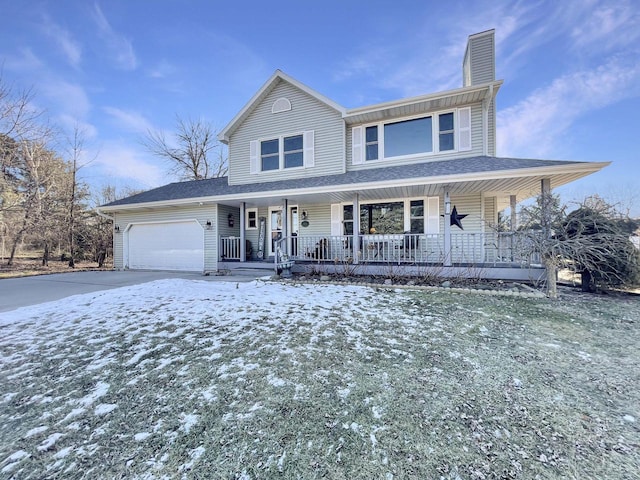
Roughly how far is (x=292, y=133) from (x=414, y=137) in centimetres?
471

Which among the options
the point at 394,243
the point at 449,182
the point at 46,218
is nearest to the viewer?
the point at 449,182

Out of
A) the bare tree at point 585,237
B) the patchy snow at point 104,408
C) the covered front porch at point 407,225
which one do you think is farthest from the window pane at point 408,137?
the patchy snow at point 104,408

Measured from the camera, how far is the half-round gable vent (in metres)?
11.2

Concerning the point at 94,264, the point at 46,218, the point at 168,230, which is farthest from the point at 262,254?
the point at 94,264

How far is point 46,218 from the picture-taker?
15484 mm

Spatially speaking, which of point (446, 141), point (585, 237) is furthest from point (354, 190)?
point (585, 237)

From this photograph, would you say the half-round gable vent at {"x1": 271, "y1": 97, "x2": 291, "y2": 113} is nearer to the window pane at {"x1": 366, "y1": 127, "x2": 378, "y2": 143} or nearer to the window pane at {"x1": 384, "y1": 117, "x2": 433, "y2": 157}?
the window pane at {"x1": 366, "y1": 127, "x2": 378, "y2": 143}

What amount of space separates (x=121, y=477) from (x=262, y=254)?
33.0 ft

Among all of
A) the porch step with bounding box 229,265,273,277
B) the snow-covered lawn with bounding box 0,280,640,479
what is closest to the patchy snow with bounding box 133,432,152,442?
the snow-covered lawn with bounding box 0,280,640,479

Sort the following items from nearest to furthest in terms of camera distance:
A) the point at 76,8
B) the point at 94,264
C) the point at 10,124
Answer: the point at 76,8
the point at 10,124
the point at 94,264

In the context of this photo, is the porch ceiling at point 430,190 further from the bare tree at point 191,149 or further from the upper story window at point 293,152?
the bare tree at point 191,149

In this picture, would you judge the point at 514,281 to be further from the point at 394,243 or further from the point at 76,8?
the point at 76,8

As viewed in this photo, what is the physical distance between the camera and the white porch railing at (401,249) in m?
8.32

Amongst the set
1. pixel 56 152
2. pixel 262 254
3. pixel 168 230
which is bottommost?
pixel 262 254
